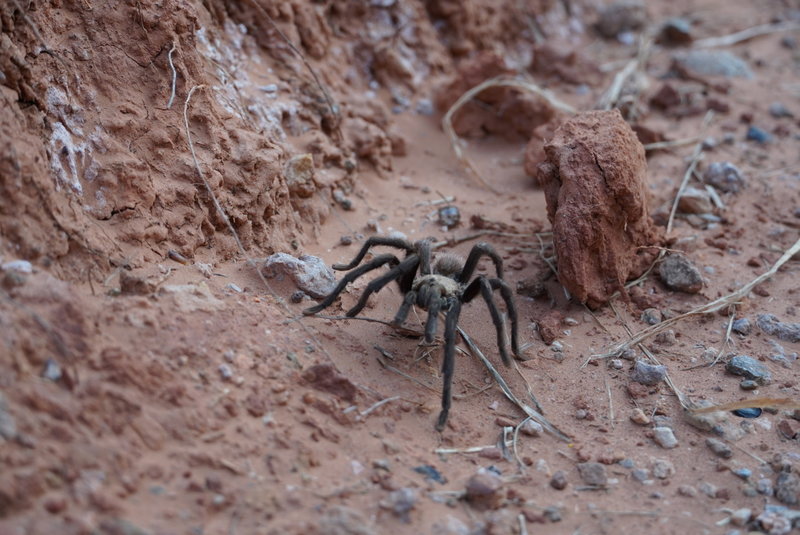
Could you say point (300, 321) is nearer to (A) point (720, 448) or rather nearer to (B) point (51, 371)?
(B) point (51, 371)

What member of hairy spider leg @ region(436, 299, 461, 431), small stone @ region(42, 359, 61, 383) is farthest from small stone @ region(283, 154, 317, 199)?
small stone @ region(42, 359, 61, 383)

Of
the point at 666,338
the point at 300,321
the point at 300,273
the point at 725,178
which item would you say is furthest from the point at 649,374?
the point at 725,178

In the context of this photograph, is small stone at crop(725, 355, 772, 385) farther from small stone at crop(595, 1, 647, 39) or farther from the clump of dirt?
small stone at crop(595, 1, 647, 39)

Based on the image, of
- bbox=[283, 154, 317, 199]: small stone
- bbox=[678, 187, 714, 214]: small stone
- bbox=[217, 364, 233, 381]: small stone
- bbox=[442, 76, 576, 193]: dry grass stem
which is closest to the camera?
bbox=[217, 364, 233, 381]: small stone

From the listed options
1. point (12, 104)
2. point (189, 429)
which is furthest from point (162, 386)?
point (12, 104)

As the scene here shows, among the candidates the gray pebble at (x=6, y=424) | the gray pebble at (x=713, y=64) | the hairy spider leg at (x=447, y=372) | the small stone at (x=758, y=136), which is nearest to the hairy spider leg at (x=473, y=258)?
the hairy spider leg at (x=447, y=372)

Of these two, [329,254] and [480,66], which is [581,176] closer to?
[329,254]
